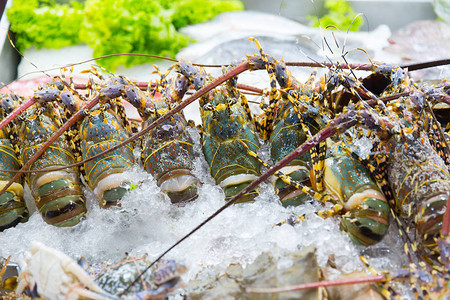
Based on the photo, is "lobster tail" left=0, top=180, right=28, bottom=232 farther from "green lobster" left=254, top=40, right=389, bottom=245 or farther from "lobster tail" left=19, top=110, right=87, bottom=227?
"green lobster" left=254, top=40, right=389, bottom=245

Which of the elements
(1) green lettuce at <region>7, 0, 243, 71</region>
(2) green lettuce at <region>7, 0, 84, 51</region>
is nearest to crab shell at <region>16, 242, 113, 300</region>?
(1) green lettuce at <region>7, 0, 243, 71</region>

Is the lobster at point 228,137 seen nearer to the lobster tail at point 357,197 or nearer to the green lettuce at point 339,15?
the lobster tail at point 357,197

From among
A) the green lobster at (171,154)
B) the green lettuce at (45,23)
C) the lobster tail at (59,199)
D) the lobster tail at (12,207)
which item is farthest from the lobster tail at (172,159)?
the green lettuce at (45,23)

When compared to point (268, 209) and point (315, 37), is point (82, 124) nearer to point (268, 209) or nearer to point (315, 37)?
point (268, 209)

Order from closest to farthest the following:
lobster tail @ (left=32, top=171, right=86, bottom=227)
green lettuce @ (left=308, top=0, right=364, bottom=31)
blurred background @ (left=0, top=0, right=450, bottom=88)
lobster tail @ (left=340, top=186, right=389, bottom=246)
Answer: lobster tail @ (left=340, top=186, right=389, bottom=246)
lobster tail @ (left=32, top=171, right=86, bottom=227)
blurred background @ (left=0, top=0, right=450, bottom=88)
green lettuce @ (left=308, top=0, right=364, bottom=31)

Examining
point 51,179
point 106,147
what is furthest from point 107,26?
point 51,179

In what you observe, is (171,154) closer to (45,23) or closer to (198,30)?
(198,30)

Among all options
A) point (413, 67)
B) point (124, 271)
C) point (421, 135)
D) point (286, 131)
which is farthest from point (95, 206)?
point (413, 67)
